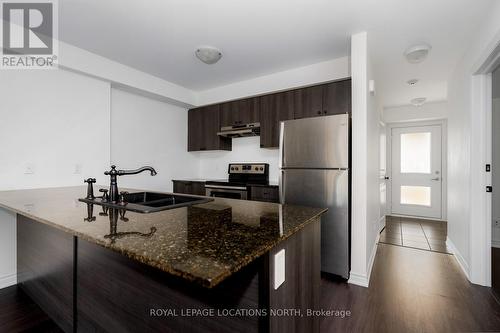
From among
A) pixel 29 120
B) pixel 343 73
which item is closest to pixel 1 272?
pixel 29 120

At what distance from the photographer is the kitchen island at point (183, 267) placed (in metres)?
0.76

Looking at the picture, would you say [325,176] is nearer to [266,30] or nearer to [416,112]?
[266,30]

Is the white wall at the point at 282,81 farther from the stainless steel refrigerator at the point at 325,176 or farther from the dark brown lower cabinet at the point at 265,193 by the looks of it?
the dark brown lower cabinet at the point at 265,193

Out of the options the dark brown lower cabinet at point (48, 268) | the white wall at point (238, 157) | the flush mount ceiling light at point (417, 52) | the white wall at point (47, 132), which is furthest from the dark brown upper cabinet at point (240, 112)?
the dark brown lower cabinet at point (48, 268)

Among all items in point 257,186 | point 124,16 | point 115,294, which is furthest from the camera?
point 257,186

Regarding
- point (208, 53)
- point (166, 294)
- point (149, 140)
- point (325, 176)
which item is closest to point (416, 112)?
point (325, 176)

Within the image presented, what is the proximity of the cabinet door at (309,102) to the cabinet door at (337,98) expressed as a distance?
0.21ft

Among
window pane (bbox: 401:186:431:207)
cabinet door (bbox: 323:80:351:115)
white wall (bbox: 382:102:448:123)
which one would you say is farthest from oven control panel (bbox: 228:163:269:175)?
window pane (bbox: 401:186:431:207)

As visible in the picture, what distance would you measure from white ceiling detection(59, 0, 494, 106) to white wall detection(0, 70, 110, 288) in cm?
51

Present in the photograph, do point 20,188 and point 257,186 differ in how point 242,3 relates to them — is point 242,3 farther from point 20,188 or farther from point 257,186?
point 20,188

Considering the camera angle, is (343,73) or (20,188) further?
(343,73)

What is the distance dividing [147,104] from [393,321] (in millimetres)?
3987

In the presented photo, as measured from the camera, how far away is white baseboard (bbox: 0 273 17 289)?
224 centimetres

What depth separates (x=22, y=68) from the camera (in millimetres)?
2369
